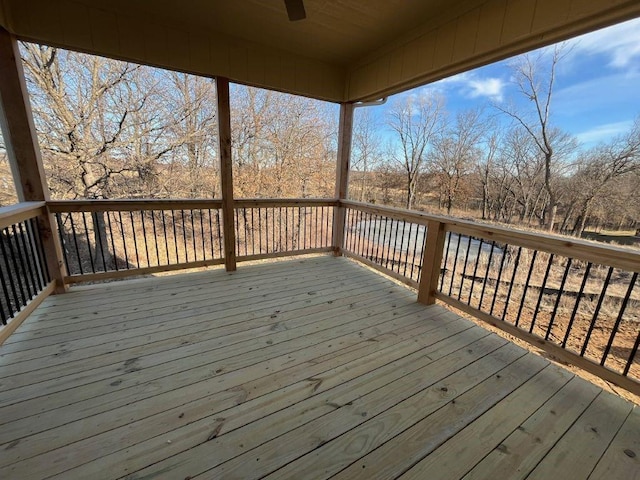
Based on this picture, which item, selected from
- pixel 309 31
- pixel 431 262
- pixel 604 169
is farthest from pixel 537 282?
pixel 309 31

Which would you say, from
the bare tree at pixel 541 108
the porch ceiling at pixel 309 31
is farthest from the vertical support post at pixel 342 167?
the bare tree at pixel 541 108

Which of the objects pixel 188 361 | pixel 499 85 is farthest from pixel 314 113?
pixel 188 361

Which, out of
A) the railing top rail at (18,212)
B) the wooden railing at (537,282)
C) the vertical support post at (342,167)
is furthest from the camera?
the vertical support post at (342,167)

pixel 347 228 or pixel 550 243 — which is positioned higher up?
pixel 550 243

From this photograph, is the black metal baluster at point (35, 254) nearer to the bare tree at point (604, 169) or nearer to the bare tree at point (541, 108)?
the bare tree at point (604, 169)

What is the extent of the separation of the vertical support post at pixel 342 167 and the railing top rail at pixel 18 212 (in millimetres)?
3299

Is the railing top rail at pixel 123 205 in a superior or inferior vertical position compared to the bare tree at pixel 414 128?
inferior

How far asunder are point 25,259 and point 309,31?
355 centimetres

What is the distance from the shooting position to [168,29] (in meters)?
2.62

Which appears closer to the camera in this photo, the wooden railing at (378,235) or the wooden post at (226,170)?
the wooden post at (226,170)

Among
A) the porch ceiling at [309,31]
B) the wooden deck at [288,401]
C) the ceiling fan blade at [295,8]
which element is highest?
the porch ceiling at [309,31]

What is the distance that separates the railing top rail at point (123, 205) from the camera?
260cm

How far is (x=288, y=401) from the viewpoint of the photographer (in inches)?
58.3

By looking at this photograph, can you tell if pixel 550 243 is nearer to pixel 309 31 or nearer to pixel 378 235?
pixel 378 235
